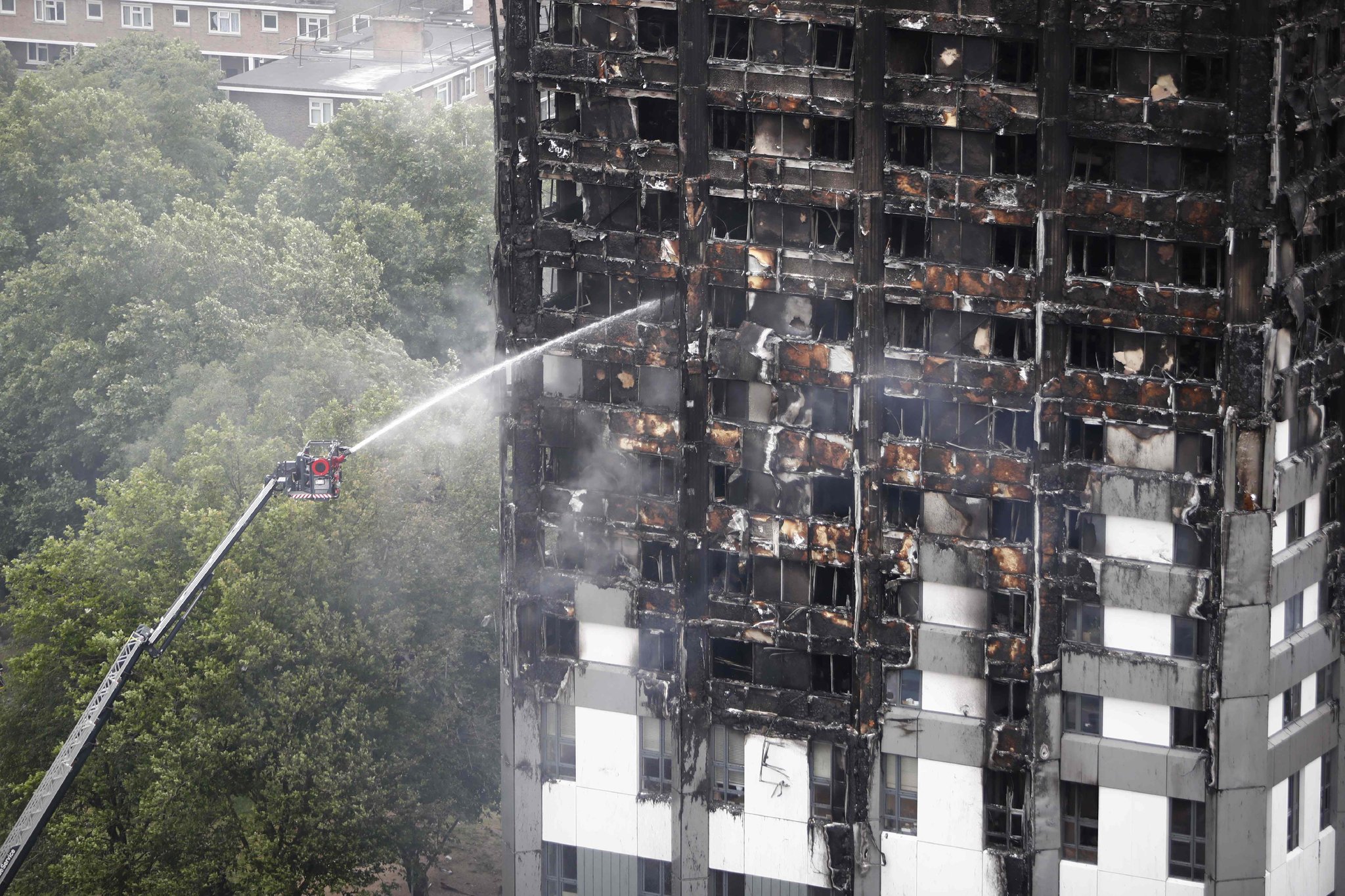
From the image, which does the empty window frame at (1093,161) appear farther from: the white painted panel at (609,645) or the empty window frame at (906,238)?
the white painted panel at (609,645)

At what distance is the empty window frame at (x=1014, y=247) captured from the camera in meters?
50.4

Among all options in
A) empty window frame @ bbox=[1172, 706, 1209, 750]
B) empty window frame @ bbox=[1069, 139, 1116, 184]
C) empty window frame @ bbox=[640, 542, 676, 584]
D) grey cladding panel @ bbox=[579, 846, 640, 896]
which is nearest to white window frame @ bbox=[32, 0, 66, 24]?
empty window frame @ bbox=[640, 542, 676, 584]

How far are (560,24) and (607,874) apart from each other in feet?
79.6

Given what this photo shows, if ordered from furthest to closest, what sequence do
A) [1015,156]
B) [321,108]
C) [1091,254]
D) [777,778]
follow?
[321,108] < [777,778] < [1015,156] < [1091,254]

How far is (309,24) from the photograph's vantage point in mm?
186875

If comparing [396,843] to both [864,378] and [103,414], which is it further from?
[103,414]

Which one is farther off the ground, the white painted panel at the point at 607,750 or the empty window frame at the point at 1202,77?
the empty window frame at the point at 1202,77

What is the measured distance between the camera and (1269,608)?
1966 inches

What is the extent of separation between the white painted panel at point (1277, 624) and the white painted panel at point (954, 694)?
7525 millimetres

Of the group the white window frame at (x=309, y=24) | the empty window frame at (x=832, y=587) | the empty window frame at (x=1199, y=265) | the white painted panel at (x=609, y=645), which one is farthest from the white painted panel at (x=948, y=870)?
the white window frame at (x=309, y=24)

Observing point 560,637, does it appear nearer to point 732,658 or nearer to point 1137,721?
point 732,658

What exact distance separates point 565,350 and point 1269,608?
20.0 metres

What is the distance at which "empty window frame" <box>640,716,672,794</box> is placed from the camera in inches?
A: 2207

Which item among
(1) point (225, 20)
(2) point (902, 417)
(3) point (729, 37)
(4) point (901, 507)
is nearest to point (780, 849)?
(4) point (901, 507)
